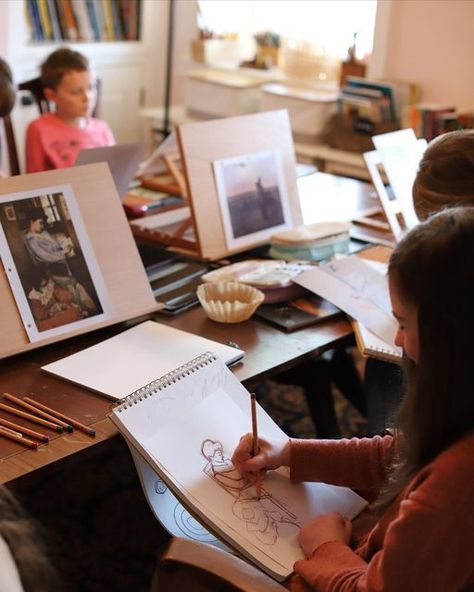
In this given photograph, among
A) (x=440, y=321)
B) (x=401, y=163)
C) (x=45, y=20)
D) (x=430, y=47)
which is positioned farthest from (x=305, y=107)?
(x=440, y=321)

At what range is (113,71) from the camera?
4277mm

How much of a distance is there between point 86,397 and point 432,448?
620 mm

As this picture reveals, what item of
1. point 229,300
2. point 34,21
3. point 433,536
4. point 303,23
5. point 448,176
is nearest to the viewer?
point 433,536

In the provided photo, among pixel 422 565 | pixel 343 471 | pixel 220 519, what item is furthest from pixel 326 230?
pixel 422 565

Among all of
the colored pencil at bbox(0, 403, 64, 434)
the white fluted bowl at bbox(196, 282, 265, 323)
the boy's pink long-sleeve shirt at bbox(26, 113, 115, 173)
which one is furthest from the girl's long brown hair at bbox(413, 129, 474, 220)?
the boy's pink long-sleeve shirt at bbox(26, 113, 115, 173)

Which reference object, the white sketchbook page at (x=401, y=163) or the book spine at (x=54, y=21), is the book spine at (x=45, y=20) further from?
the white sketchbook page at (x=401, y=163)

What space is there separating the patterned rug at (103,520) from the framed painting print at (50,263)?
0.32 metres

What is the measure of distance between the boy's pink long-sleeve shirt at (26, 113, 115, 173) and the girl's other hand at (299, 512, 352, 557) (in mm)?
1725

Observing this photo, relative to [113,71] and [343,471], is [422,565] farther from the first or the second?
[113,71]

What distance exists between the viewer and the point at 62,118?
2.71 m

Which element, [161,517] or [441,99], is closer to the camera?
[161,517]

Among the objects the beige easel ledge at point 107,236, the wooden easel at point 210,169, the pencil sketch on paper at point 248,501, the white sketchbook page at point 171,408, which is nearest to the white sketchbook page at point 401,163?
the wooden easel at point 210,169

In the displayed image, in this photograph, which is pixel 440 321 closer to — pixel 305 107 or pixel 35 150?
pixel 35 150

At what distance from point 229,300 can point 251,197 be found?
41cm
